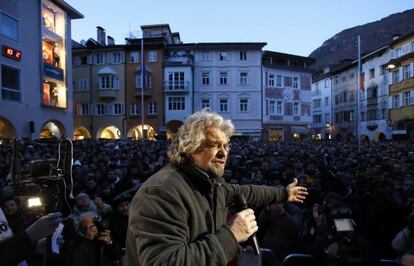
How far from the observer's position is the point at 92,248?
416 cm

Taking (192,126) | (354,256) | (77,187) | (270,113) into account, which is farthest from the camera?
(270,113)

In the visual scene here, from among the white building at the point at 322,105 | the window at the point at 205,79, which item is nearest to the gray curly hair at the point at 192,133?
the window at the point at 205,79

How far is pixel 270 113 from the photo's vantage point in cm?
5044

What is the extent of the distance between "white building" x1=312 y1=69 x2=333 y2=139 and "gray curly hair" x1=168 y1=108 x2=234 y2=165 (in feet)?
215

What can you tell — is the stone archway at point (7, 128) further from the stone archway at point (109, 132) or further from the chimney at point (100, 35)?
the chimney at point (100, 35)

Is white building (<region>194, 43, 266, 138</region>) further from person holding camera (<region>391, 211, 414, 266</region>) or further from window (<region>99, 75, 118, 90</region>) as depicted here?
person holding camera (<region>391, 211, 414, 266</region>)

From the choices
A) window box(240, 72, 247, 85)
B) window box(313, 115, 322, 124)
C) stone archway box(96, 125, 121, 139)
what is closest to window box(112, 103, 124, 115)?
stone archway box(96, 125, 121, 139)

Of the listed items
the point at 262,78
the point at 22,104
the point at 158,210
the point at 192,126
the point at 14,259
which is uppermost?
the point at 262,78

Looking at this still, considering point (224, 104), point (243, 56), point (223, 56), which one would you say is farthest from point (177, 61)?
point (243, 56)

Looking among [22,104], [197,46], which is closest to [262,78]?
[197,46]

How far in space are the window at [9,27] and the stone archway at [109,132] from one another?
74.8 feet

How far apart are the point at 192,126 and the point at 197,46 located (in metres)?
46.3

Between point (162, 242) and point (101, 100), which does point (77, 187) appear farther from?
point (101, 100)

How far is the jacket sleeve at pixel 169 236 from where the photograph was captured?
1725mm
